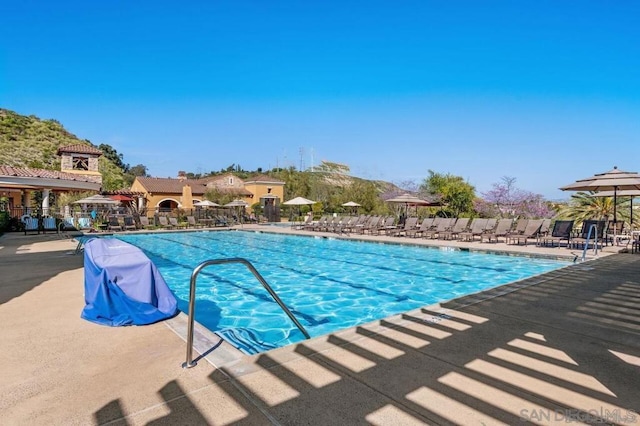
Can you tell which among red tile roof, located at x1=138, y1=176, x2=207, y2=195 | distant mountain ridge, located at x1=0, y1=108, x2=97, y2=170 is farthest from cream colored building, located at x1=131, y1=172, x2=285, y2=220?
distant mountain ridge, located at x1=0, y1=108, x2=97, y2=170

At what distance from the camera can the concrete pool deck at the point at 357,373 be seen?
2.14 meters

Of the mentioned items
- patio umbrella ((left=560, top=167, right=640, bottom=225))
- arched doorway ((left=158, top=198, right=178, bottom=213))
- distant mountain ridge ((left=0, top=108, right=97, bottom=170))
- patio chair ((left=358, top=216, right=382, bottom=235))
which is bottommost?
patio chair ((left=358, top=216, right=382, bottom=235))

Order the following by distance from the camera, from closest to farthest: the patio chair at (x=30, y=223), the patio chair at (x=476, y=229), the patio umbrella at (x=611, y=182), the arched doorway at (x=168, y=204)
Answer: the patio umbrella at (x=611, y=182) → the patio chair at (x=476, y=229) → the patio chair at (x=30, y=223) → the arched doorway at (x=168, y=204)

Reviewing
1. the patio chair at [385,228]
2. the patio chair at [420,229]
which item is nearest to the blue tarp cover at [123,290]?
the patio chair at [420,229]

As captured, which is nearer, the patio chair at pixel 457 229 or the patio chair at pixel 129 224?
the patio chair at pixel 457 229

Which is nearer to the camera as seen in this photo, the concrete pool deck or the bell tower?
the concrete pool deck

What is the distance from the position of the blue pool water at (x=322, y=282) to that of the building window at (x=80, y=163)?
1005 inches

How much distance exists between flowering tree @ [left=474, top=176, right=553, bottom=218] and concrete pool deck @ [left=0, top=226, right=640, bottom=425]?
17739mm

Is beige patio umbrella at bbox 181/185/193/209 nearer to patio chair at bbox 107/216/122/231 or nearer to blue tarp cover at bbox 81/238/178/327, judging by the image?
patio chair at bbox 107/216/122/231

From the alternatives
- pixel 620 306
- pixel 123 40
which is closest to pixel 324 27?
pixel 123 40

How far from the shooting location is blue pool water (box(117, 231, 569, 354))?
573 cm

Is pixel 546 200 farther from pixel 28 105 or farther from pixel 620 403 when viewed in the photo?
pixel 28 105

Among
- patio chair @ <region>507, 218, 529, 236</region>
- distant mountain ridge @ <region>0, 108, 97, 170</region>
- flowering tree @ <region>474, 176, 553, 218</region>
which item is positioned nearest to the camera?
patio chair @ <region>507, 218, 529, 236</region>

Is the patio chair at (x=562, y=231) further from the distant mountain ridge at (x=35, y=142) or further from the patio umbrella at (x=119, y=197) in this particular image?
the patio umbrella at (x=119, y=197)
